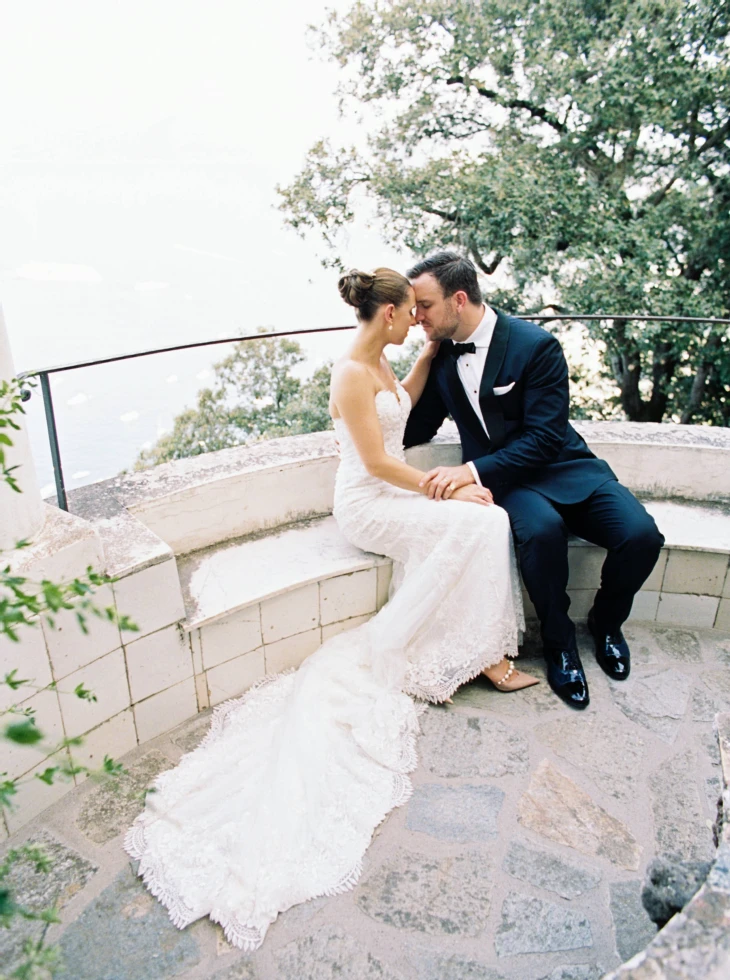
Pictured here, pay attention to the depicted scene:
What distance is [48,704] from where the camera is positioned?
1.92 meters

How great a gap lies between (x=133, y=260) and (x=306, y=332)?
23.5 feet

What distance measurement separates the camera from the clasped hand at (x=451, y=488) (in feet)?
8.12

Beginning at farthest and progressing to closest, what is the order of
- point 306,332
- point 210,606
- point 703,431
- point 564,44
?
point 564,44
point 703,431
point 306,332
point 210,606

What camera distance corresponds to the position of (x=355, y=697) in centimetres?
229

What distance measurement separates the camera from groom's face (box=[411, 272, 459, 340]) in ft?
8.20

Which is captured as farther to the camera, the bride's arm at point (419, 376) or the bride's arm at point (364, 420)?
the bride's arm at point (419, 376)

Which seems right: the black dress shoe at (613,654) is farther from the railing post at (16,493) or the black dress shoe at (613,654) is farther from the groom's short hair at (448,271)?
the railing post at (16,493)

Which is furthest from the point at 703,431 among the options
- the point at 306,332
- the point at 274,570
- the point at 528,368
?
the point at 274,570

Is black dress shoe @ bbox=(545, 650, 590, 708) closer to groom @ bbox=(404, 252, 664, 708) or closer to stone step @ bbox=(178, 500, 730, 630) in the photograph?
groom @ bbox=(404, 252, 664, 708)

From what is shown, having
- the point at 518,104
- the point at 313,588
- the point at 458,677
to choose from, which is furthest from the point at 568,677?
the point at 518,104

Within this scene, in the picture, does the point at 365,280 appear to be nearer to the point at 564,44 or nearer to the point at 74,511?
the point at 74,511

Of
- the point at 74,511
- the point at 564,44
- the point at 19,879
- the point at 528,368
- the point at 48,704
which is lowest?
the point at 19,879

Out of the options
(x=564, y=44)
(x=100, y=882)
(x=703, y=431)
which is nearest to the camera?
(x=100, y=882)

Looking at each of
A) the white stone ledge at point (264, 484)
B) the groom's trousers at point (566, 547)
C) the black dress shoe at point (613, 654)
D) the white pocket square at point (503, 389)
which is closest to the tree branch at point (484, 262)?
the white stone ledge at point (264, 484)
